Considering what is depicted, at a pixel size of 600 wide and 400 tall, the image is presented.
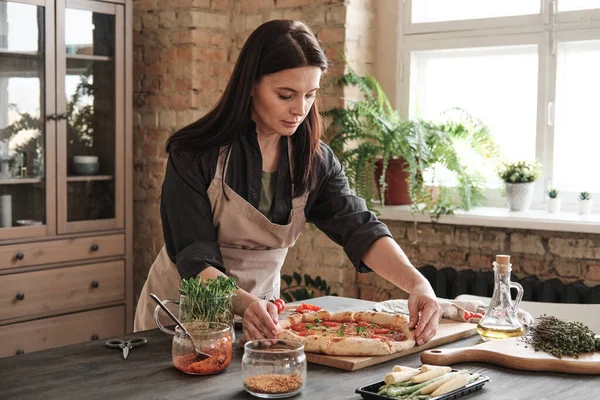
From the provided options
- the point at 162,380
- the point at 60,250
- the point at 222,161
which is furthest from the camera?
the point at 60,250

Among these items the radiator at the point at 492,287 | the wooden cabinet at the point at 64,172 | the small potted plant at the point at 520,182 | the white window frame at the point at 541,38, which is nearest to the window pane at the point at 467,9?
the white window frame at the point at 541,38

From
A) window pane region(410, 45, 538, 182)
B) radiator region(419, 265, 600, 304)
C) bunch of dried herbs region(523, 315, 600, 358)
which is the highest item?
window pane region(410, 45, 538, 182)

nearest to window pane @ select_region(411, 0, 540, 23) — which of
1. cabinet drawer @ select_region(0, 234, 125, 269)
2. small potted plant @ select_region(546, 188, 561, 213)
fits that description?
small potted plant @ select_region(546, 188, 561, 213)

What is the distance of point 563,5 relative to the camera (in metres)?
3.79

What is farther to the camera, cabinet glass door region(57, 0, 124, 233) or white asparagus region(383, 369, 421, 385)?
cabinet glass door region(57, 0, 124, 233)

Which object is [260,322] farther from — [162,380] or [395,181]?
[395,181]

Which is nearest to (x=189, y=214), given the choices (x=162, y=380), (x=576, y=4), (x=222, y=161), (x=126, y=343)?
(x=222, y=161)

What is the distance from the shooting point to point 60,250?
423 centimetres

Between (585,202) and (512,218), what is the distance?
1.13 feet

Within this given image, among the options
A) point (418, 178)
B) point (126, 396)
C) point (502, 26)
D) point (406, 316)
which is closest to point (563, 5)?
point (502, 26)

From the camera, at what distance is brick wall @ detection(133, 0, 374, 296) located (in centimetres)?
423

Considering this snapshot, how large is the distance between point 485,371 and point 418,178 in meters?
2.07

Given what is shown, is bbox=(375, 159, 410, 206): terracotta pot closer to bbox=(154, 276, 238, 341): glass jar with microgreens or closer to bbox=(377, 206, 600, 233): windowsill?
bbox=(377, 206, 600, 233): windowsill

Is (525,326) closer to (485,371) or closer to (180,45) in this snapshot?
(485,371)
